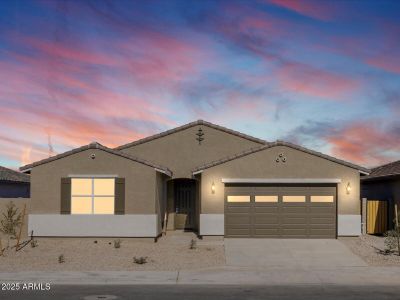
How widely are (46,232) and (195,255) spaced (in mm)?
7074

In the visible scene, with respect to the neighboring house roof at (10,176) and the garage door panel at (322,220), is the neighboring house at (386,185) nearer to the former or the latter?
the garage door panel at (322,220)

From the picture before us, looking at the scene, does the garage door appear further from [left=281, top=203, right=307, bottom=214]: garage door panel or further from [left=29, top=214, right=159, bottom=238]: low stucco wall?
[left=29, top=214, right=159, bottom=238]: low stucco wall

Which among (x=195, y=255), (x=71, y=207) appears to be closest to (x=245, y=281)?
(x=195, y=255)

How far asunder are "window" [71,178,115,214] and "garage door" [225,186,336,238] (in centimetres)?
480

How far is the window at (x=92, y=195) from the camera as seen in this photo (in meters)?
22.9

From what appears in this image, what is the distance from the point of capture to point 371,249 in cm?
2098

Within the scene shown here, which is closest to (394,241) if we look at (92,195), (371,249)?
(371,249)

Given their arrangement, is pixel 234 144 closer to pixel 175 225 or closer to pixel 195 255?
pixel 175 225

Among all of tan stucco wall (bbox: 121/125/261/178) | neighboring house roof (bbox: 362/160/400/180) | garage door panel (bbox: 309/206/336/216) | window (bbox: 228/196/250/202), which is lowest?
garage door panel (bbox: 309/206/336/216)

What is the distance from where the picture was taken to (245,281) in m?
15.2

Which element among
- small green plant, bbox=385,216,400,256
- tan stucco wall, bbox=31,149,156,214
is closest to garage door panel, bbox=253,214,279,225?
tan stucco wall, bbox=31,149,156,214

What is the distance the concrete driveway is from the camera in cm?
1828

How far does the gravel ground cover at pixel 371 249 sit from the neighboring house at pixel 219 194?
631 mm

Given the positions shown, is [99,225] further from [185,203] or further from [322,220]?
[322,220]
